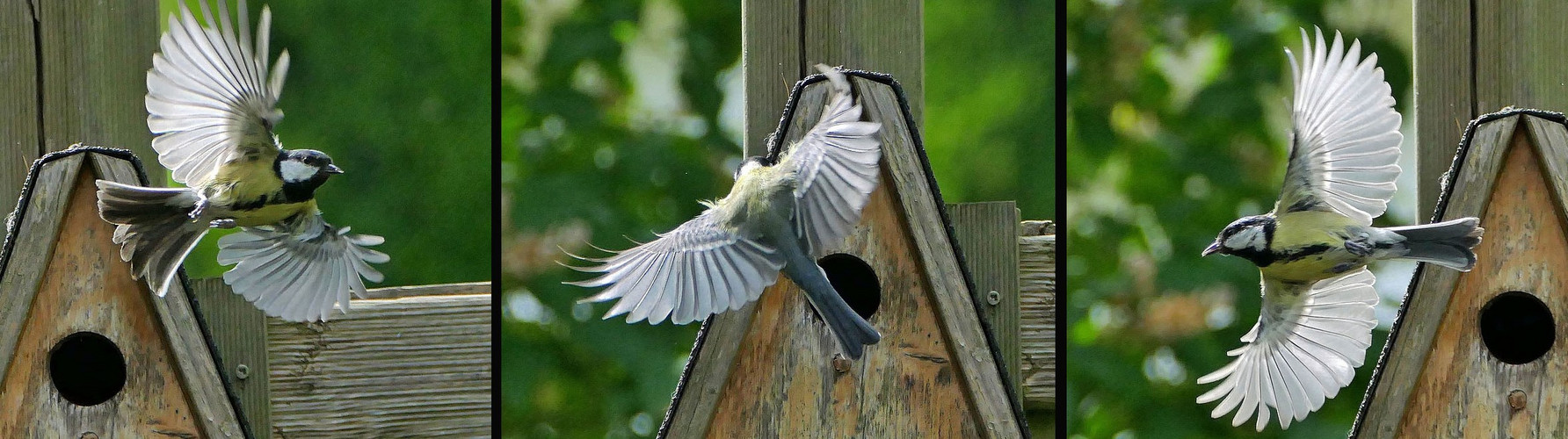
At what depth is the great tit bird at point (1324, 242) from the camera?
2.44m

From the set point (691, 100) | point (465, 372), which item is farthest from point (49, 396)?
point (691, 100)

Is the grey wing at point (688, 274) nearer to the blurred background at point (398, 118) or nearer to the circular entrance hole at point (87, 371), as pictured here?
the circular entrance hole at point (87, 371)

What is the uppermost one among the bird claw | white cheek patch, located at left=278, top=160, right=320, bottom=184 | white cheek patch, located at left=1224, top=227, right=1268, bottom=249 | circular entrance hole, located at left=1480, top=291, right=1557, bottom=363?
white cheek patch, located at left=278, top=160, right=320, bottom=184

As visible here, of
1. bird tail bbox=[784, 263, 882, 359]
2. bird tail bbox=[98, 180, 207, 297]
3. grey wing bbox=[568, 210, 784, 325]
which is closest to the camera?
grey wing bbox=[568, 210, 784, 325]

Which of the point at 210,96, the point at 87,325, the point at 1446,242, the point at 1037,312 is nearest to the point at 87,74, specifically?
the point at 210,96

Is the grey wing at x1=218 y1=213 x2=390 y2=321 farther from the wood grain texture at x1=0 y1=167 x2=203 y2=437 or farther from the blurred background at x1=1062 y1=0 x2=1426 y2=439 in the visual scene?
the blurred background at x1=1062 y1=0 x2=1426 y2=439

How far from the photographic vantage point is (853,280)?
2582mm

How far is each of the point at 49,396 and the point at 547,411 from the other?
186 centimetres

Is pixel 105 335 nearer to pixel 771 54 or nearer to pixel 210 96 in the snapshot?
pixel 210 96

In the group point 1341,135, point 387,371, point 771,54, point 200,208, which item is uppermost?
point 771,54

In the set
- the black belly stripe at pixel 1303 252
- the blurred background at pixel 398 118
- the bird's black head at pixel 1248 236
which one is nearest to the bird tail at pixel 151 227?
the blurred background at pixel 398 118

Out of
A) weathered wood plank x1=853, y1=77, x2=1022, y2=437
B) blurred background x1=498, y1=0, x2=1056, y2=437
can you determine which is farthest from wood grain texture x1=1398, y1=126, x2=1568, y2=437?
blurred background x1=498, y1=0, x2=1056, y2=437

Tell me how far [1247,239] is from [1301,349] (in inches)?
10.0

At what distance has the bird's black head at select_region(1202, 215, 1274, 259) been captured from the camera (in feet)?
8.48
